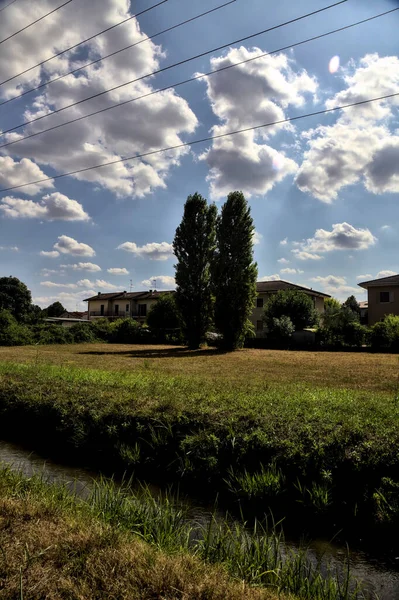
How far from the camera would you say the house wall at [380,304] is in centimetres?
4859

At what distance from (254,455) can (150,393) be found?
316 centimetres

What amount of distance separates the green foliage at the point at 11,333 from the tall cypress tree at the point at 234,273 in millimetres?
18034

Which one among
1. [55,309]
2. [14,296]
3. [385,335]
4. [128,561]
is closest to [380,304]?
[385,335]

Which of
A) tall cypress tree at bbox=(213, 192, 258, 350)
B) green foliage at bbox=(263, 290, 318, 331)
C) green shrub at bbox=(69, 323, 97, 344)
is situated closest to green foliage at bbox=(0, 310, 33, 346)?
green shrub at bbox=(69, 323, 97, 344)

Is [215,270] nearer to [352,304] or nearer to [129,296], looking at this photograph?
[129,296]

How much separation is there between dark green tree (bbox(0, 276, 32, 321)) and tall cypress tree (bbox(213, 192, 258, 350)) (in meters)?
34.6

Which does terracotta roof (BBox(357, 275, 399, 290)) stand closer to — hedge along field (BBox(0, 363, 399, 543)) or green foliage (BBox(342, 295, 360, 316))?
green foliage (BBox(342, 295, 360, 316))

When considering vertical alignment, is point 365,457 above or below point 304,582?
above

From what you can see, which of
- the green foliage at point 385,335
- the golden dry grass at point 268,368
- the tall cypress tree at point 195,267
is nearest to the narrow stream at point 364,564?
the golden dry grass at point 268,368

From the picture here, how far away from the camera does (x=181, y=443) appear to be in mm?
5980

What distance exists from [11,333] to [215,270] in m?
19.3

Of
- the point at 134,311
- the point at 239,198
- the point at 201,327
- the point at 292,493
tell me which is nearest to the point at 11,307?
the point at 134,311

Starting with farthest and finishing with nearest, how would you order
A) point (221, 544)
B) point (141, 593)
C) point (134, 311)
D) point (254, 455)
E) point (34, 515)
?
point (134, 311), point (254, 455), point (34, 515), point (221, 544), point (141, 593)

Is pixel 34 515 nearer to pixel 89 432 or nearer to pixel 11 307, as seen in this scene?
pixel 89 432
